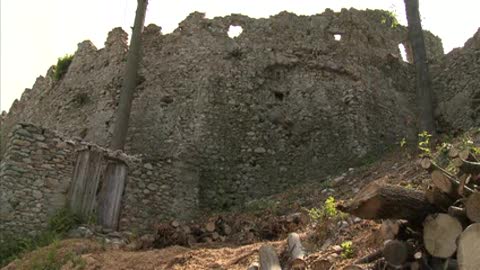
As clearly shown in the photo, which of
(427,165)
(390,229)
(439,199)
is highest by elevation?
(427,165)

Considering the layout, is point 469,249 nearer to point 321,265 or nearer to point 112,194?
point 321,265

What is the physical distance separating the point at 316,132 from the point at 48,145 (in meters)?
7.26

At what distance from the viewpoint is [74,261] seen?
27.4 feet

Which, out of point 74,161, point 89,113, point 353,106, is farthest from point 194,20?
point 74,161

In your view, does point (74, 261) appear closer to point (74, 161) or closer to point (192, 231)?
point (192, 231)

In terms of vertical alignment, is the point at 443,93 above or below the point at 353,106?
above

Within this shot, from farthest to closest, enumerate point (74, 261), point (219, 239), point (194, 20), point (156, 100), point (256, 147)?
point (194, 20), point (156, 100), point (256, 147), point (219, 239), point (74, 261)

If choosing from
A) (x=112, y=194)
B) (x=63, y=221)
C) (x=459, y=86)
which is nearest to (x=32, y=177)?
(x=63, y=221)

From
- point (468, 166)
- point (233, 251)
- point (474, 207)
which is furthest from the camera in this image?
point (233, 251)

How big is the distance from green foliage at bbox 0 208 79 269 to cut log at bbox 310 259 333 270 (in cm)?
513

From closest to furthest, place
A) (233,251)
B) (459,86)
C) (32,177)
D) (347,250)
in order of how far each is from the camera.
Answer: (347,250) < (233,251) < (32,177) < (459,86)

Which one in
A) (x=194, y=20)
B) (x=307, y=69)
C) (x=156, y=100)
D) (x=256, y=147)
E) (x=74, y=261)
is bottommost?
(x=74, y=261)

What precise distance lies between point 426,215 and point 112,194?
7371 mm

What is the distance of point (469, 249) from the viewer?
4.51 metres
